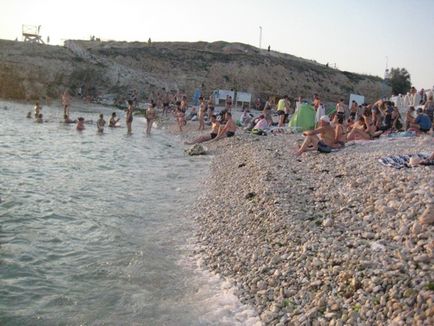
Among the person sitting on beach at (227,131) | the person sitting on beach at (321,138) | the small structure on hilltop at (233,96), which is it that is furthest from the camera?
the small structure on hilltop at (233,96)

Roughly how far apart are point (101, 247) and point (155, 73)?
43219 millimetres

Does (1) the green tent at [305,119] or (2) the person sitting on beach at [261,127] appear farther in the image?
(2) the person sitting on beach at [261,127]

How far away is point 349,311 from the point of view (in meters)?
4.06

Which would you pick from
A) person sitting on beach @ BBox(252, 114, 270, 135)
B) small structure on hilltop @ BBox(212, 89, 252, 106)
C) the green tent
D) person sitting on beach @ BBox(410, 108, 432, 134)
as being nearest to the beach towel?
person sitting on beach @ BBox(410, 108, 432, 134)

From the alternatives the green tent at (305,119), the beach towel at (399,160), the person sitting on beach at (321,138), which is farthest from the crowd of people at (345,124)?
the beach towel at (399,160)

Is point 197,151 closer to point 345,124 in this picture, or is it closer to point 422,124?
point 345,124

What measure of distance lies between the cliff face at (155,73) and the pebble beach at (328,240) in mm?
35364

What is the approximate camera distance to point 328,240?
5.52m

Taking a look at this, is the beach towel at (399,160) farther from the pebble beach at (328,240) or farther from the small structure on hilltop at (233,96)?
the small structure on hilltop at (233,96)

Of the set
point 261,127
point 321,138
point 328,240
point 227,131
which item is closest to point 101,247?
point 328,240

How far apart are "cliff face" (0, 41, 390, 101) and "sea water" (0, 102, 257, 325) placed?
29.9 meters

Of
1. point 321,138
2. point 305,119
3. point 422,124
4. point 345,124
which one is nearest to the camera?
point 321,138

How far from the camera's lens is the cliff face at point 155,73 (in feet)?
133

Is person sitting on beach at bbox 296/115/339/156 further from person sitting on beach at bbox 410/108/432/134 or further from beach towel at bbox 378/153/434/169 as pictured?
person sitting on beach at bbox 410/108/432/134
